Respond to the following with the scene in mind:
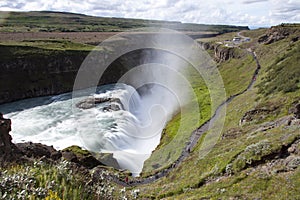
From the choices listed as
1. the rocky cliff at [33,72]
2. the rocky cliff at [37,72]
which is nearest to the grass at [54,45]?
the rocky cliff at [37,72]

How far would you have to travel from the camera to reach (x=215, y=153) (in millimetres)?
26844

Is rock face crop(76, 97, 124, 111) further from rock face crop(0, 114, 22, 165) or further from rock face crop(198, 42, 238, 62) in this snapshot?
rock face crop(198, 42, 238, 62)

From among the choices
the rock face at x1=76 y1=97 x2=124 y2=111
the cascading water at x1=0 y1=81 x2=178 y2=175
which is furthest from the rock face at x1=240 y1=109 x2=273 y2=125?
the rock face at x1=76 y1=97 x2=124 y2=111

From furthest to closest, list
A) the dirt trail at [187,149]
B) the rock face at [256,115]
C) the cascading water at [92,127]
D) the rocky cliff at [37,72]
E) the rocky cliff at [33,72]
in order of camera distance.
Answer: the rocky cliff at [37,72], the rocky cliff at [33,72], the cascading water at [92,127], the rock face at [256,115], the dirt trail at [187,149]

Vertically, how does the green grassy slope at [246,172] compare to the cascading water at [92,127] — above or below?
above

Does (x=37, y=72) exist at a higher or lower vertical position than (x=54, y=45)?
lower

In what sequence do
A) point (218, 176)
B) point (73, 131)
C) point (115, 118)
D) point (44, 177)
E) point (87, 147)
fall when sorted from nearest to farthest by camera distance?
1. point (44, 177)
2. point (218, 176)
3. point (87, 147)
4. point (73, 131)
5. point (115, 118)

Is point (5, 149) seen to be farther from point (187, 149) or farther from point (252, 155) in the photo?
point (187, 149)

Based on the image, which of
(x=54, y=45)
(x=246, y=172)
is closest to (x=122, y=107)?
(x=246, y=172)

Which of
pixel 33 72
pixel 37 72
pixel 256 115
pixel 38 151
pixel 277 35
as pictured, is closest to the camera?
pixel 38 151

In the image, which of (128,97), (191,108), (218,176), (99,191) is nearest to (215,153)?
(218,176)

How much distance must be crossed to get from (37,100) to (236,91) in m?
A: 52.5

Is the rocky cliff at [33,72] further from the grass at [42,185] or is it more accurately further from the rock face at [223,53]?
the grass at [42,185]

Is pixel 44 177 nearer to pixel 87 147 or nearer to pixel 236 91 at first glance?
pixel 87 147
